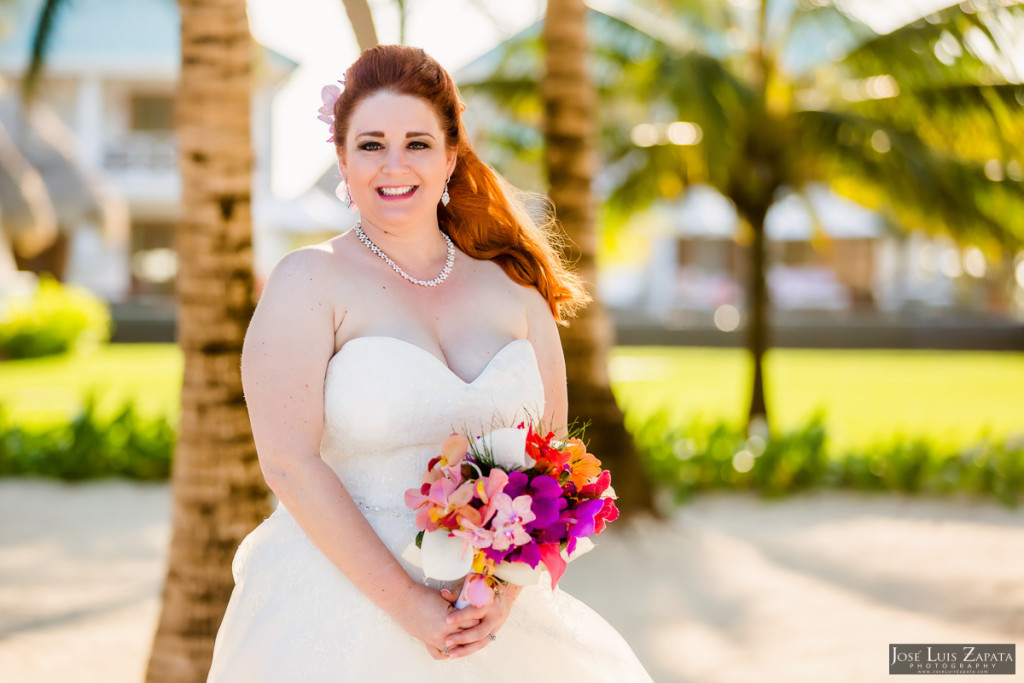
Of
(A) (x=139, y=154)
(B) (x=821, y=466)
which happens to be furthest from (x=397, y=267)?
(A) (x=139, y=154)

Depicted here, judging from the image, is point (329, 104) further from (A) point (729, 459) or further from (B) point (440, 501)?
(A) point (729, 459)

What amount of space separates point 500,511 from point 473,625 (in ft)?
1.08

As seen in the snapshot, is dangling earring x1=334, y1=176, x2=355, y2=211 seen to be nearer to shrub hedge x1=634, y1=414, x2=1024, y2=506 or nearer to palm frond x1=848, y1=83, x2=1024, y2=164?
shrub hedge x1=634, y1=414, x2=1024, y2=506

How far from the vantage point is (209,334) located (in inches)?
157

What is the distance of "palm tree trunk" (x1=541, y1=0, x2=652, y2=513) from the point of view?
6.56 meters

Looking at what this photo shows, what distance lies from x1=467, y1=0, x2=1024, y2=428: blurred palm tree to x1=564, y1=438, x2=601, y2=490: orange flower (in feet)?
24.2

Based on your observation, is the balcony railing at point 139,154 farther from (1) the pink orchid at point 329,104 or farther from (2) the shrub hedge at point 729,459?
(1) the pink orchid at point 329,104

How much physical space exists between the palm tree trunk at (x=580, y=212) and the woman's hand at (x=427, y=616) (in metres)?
4.26

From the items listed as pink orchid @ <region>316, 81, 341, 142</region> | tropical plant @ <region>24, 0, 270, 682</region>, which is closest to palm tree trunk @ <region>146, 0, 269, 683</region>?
tropical plant @ <region>24, 0, 270, 682</region>

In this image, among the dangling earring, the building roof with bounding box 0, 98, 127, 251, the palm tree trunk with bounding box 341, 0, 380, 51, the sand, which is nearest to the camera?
the dangling earring

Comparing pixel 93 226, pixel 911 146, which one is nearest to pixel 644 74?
pixel 911 146

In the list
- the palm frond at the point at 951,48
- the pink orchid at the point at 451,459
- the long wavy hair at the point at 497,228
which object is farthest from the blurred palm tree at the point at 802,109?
the pink orchid at the point at 451,459

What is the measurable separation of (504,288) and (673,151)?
934 centimetres

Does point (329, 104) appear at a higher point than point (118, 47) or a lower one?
lower
